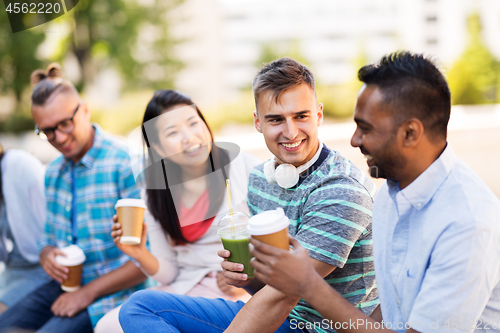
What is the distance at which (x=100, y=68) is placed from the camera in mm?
19906

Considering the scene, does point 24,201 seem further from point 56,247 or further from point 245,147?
point 245,147

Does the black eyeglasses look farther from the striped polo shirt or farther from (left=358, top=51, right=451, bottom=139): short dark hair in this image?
(left=358, top=51, right=451, bottom=139): short dark hair

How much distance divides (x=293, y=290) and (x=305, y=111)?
968 mm

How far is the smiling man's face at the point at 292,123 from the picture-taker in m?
2.03

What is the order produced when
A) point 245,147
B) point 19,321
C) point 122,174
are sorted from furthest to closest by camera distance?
point 245,147 → point 122,174 → point 19,321

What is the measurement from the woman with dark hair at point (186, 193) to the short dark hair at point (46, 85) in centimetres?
78

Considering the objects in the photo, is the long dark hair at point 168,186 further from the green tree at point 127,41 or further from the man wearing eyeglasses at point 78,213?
the green tree at point 127,41

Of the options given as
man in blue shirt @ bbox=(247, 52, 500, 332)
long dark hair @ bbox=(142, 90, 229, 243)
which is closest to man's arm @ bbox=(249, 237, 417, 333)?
man in blue shirt @ bbox=(247, 52, 500, 332)

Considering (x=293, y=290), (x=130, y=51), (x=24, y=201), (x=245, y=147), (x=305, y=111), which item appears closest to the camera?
(x=293, y=290)

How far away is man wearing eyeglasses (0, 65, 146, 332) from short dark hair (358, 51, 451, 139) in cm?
200

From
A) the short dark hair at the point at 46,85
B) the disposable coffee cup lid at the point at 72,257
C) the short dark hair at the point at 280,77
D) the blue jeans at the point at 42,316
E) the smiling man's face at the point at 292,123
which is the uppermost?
the short dark hair at the point at 46,85

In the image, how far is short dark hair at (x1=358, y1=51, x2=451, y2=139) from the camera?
1.42 meters

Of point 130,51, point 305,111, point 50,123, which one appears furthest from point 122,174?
point 130,51

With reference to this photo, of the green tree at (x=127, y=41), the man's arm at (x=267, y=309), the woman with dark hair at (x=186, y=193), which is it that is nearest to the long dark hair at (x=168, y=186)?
the woman with dark hair at (x=186, y=193)
